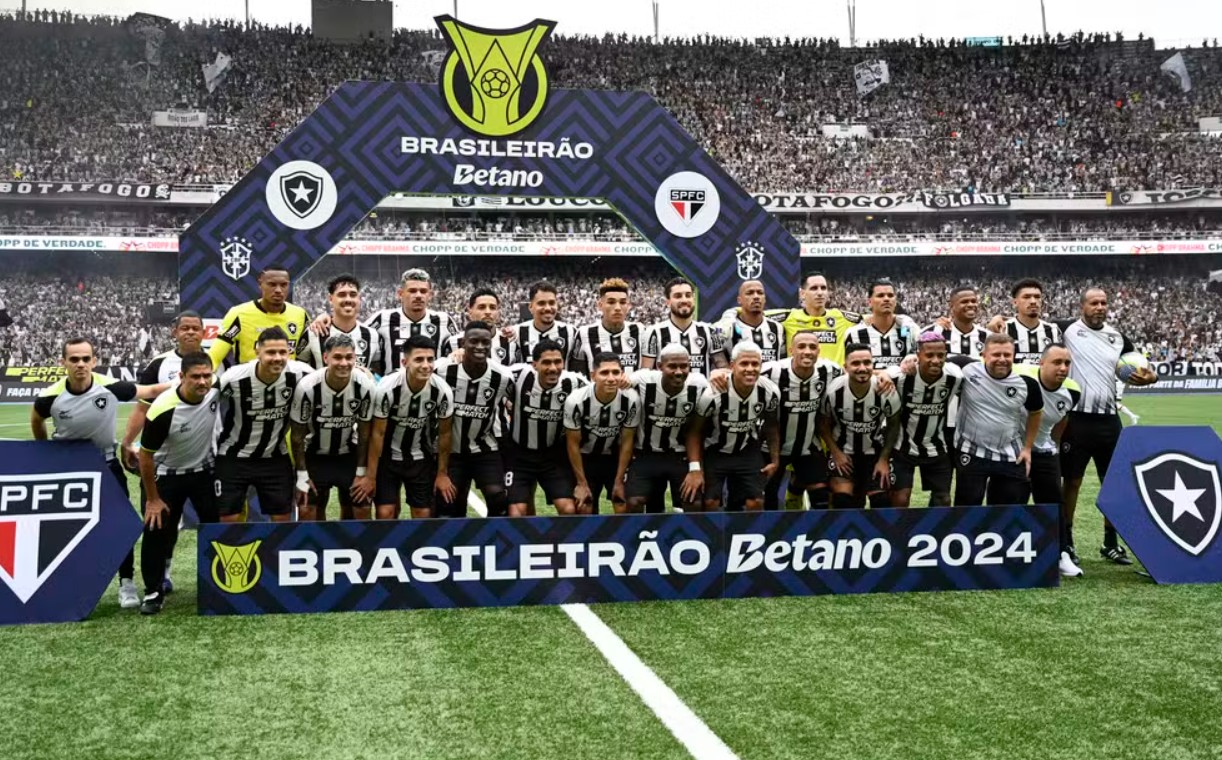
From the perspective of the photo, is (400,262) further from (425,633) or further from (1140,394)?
(425,633)

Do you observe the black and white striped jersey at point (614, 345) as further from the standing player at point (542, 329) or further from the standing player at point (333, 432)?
the standing player at point (333, 432)

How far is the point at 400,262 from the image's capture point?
120 feet

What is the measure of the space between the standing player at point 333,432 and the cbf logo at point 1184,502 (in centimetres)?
492

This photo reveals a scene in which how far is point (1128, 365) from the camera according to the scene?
7406mm

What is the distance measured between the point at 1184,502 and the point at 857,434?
80.3 inches

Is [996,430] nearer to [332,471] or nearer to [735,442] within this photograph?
[735,442]

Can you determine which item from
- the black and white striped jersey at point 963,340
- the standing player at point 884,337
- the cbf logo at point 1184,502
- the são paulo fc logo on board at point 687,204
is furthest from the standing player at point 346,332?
the cbf logo at point 1184,502

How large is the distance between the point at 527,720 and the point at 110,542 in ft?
10.2

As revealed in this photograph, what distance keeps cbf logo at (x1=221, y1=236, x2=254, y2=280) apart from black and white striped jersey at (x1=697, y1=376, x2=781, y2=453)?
4259 mm

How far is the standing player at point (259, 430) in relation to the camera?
634 cm

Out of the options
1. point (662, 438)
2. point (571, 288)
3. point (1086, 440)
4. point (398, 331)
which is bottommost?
point (1086, 440)

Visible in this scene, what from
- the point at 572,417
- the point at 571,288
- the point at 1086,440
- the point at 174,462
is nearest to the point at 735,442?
the point at 572,417

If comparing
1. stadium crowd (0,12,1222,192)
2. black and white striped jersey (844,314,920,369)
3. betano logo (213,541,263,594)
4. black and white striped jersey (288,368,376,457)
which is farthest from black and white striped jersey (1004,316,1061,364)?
stadium crowd (0,12,1222,192)

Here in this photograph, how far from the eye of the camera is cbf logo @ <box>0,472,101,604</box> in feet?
18.7
